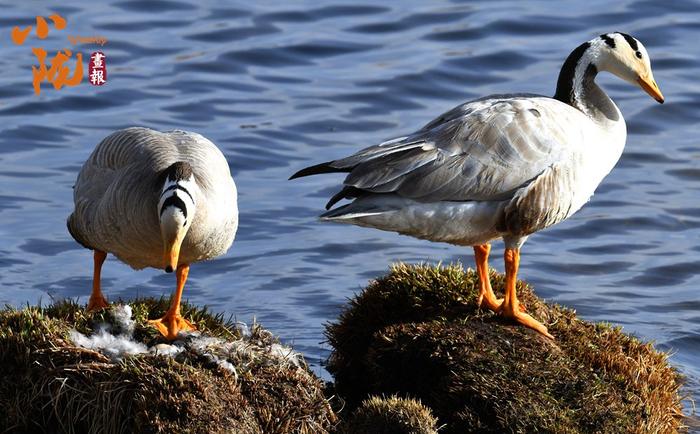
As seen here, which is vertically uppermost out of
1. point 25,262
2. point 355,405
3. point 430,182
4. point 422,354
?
point 430,182

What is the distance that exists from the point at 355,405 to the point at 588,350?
1.50 m

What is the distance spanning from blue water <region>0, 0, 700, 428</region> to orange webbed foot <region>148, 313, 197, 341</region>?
6.57ft

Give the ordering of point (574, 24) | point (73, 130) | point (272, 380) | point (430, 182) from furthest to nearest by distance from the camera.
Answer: point (574, 24), point (73, 130), point (430, 182), point (272, 380)

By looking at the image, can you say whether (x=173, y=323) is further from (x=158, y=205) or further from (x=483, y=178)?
(x=483, y=178)

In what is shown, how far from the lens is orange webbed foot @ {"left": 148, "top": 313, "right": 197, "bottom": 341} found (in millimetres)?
7105

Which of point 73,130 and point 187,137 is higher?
point 187,137

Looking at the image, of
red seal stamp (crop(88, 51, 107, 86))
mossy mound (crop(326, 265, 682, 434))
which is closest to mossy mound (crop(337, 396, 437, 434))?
mossy mound (crop(326, 265, 682, 434))

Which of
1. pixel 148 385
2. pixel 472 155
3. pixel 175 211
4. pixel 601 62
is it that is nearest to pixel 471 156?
pixel 472 155

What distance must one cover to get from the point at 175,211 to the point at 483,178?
219cm

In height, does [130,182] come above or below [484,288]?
above

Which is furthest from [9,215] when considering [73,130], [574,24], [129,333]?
[574,24]

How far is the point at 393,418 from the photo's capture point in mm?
6379

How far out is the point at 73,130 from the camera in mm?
14984

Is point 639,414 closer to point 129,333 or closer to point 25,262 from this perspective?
point 129,333
